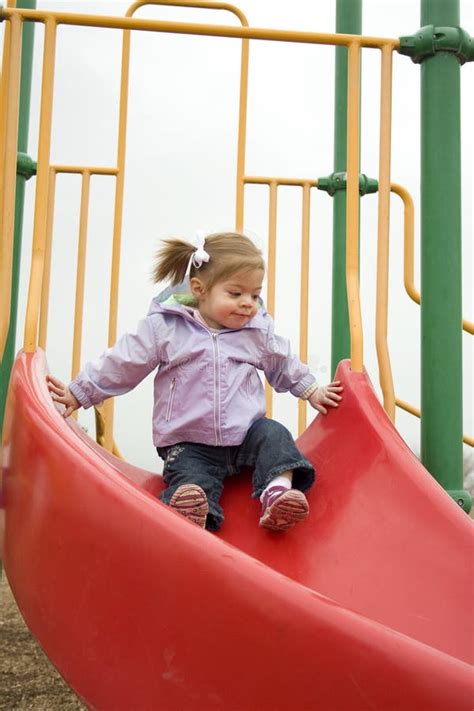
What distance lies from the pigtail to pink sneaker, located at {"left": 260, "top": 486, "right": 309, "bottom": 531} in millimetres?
565

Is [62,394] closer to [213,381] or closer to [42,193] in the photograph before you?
[213,381]

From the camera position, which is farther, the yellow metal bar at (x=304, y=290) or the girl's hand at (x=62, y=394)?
the yellow metal bar at (x=304, y=290)

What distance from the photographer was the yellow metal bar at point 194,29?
5.32ft

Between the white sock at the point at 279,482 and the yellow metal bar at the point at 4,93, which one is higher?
the yellow metal bar at the point at 4,93

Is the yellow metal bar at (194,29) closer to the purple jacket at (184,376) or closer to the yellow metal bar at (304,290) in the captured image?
the purple jacket at (184,376)

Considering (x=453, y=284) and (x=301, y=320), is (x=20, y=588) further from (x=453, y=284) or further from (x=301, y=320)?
(x=301, y=320)

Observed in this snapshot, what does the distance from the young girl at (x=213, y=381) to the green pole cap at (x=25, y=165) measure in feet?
2.96

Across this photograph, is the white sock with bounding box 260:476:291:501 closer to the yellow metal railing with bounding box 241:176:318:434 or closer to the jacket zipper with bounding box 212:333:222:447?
the jacket zipper with bounding box 212:333:222:447

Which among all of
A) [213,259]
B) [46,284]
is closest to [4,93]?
[213,259]

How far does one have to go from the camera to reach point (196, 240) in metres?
1.69

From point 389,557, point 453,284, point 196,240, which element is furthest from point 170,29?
point 389,557

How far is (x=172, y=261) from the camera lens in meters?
1.74

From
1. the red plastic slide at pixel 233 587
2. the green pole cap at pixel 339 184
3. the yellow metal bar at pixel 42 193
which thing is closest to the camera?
the red plastic slide at pixel 233 587

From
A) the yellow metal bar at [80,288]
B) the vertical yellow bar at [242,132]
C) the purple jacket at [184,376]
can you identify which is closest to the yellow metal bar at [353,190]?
the purple jacket at [184,376]
